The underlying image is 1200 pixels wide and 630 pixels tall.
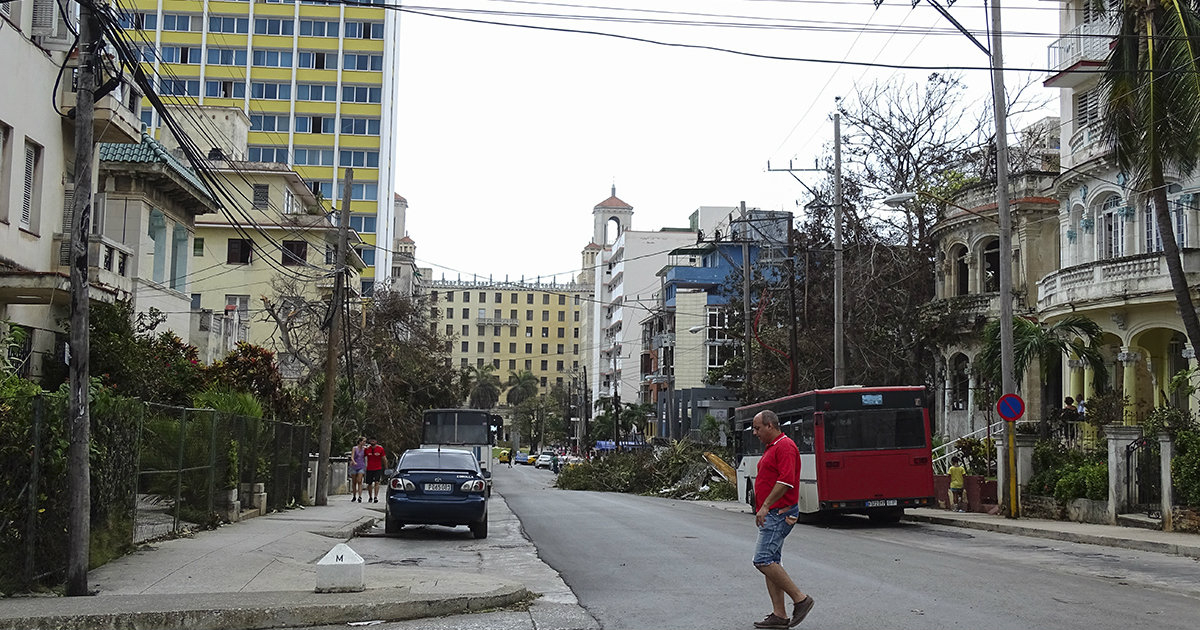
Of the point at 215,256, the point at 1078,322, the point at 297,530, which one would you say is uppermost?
the point at 215,256

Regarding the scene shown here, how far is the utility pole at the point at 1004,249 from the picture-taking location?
86.0ft

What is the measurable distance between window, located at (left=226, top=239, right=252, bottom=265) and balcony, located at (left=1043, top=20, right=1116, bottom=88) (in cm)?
3815

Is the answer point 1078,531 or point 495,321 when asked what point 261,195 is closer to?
point 1078,531

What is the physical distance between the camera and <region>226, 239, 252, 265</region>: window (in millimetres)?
58344

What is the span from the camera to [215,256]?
191ft

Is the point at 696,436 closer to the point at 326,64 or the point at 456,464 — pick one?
the point at 326,64

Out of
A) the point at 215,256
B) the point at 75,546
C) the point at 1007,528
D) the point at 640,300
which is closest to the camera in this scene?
the point at 75,546

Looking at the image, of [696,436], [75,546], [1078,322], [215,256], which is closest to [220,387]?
[75,546]

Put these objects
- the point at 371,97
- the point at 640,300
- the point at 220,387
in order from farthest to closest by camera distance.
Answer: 1. the point at 640,300
2. the point at 371,97
3. the point at 220,387

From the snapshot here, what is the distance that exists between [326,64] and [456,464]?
74.5 metres

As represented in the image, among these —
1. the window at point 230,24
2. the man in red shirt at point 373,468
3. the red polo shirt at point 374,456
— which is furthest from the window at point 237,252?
the window at point 230,24

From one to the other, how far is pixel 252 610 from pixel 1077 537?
15.3 m

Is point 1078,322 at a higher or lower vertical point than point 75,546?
higher

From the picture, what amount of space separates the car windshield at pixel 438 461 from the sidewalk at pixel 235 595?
4.44m
